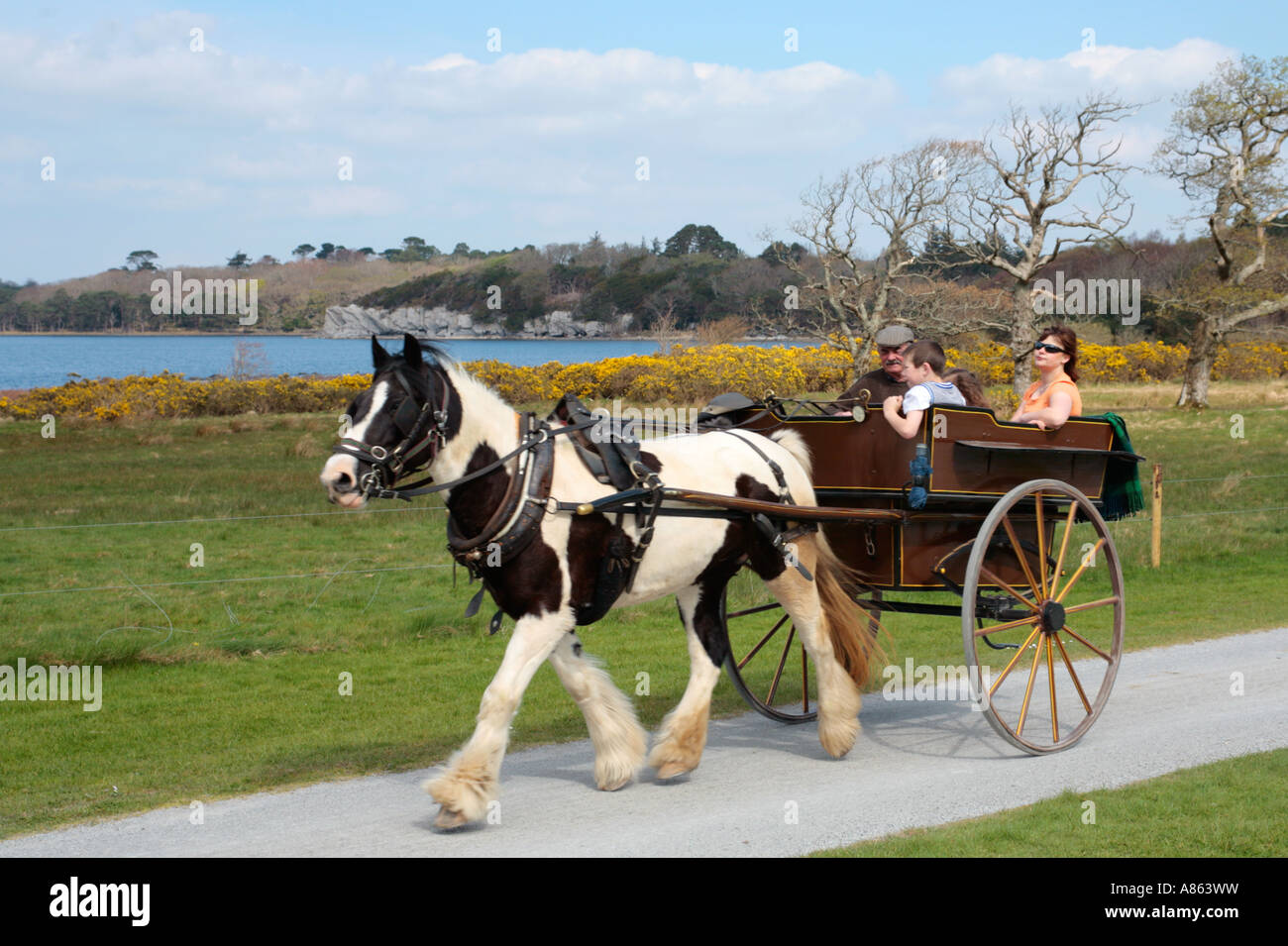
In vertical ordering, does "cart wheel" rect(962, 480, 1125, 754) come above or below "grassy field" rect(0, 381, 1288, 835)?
above

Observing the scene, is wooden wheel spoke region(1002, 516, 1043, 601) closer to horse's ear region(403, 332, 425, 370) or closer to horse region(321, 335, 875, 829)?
horse region(321, 335, 875, 829)

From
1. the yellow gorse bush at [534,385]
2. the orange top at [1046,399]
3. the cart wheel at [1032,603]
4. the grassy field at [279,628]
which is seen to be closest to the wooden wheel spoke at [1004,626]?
the cart wheel at [1032,603]

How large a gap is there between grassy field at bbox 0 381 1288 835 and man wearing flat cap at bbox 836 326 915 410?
248 cm

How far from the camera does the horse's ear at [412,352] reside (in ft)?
17.1

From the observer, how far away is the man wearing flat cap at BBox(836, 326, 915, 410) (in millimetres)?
8148

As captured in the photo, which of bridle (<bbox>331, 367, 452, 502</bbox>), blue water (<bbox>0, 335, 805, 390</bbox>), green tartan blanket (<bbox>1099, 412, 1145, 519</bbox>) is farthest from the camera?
blue water (<bbox>0, 335, 805, 390</bbox>)

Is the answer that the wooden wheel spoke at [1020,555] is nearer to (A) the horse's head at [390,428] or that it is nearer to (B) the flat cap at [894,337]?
(B) the flat cap at [894,337]

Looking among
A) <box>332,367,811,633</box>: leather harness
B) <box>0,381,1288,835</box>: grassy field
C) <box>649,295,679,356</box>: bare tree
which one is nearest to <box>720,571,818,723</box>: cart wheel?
<box>0,381,1288,835</box>: grassy field

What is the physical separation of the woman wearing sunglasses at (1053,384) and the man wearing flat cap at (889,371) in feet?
2.91

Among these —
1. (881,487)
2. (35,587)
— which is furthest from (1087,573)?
(35,587)

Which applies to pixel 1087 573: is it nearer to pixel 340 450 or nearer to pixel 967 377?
pixel 967 377

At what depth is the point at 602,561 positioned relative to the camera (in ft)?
19.5

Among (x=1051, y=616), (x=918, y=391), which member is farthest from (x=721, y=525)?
(x=1051, y=616)

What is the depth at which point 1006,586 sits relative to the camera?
7062 mm
